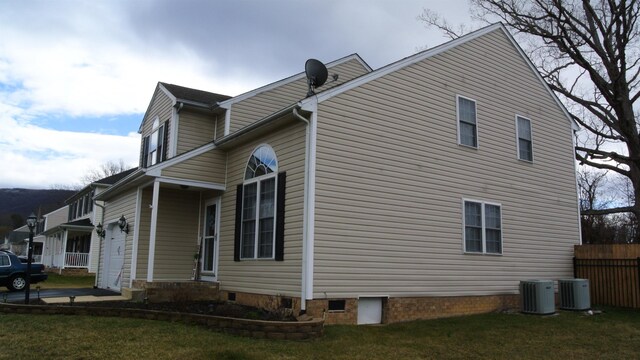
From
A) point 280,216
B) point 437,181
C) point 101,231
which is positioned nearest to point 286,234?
point 280,216

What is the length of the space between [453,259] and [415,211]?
159 centimetres

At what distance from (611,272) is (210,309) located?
1066 centimetres

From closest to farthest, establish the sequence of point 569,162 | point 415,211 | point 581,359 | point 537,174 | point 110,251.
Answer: point 581,359 < point 415,211 < point 537,174 < point 569,162 < point 110,251

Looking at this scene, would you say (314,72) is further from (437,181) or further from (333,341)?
(333,341)

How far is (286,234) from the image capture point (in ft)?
33.9

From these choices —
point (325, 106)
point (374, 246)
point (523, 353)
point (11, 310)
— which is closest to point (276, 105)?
point (325, 106)

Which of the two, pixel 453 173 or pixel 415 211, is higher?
pixel 453 173

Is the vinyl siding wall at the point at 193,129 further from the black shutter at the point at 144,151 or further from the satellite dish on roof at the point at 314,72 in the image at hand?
the satellite dish on roof at the point at 314,72

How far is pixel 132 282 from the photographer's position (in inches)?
504

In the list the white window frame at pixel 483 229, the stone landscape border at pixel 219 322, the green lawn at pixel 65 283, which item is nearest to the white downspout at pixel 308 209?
the stone landscape border at pixel 219 322

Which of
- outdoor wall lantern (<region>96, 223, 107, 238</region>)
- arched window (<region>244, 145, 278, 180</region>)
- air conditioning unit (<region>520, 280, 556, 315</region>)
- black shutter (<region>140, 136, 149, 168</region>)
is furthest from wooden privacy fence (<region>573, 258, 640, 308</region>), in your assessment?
outdoor wall lantern (<region>96, 223, 107, 238</region>)

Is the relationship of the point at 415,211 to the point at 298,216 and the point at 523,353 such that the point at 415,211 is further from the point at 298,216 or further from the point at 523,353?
the point at 523,353

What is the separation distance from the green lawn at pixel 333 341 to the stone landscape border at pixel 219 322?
0.20 metres

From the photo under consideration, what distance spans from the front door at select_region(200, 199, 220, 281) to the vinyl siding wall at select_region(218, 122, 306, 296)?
390 millimetres
